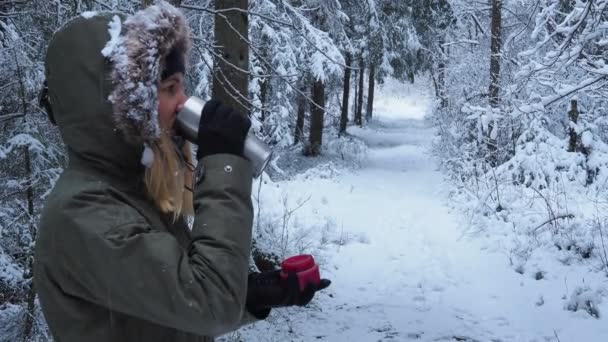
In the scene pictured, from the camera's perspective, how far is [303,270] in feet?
4.83

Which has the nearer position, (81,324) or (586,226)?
(81,324)

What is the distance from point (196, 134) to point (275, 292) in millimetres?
459

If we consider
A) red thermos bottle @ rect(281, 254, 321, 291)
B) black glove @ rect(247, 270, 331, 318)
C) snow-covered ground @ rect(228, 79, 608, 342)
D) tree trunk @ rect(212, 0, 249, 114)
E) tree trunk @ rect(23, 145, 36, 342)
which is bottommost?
snow-covered ground @ rect(228, 79, 608, 342)

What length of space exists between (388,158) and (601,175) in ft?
35.6

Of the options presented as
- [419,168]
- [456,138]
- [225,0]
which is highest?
[225,0]

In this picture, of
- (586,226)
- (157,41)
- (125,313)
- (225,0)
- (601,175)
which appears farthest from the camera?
(601,175)

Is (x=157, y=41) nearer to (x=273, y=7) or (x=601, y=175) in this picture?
(x=273, y=7)

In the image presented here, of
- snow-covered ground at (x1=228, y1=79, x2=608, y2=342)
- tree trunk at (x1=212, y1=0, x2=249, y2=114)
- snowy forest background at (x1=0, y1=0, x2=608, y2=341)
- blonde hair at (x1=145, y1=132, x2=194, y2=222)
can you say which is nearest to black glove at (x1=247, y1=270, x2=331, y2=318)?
blonde hair at (x1=145, y1=132, x2=194, y2=222)

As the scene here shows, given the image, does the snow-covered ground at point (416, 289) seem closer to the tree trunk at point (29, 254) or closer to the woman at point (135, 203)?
the tree trunk at point (29, 254)

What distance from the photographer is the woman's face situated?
1.42 m

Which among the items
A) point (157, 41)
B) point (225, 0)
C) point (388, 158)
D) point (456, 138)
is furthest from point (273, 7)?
point (388, 158)

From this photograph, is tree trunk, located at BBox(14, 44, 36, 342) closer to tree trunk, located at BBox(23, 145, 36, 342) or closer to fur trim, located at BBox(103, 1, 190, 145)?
tree trunk, located at BBox(23, 145, 36, 342)

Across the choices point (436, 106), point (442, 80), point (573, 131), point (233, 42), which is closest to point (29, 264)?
point (233, 42)

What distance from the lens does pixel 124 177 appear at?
1380mm
